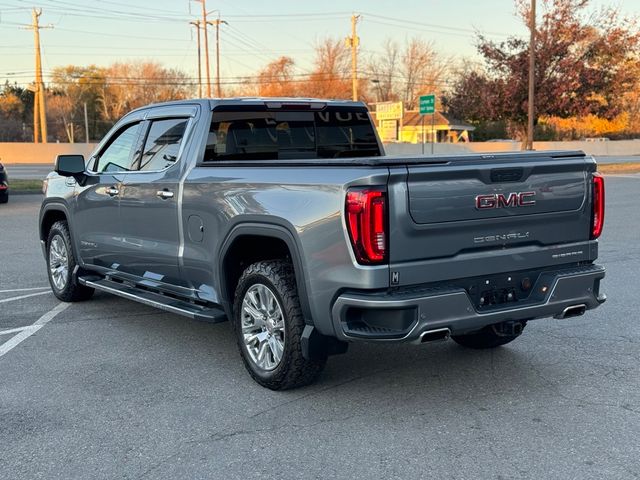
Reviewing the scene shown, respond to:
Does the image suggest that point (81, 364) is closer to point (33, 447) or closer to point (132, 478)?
point (33, 447)

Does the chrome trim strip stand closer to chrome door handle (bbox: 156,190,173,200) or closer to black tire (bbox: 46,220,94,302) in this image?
black tire (bbox: 46,220,94,302)

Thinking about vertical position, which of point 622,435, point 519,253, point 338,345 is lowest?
point 622,435

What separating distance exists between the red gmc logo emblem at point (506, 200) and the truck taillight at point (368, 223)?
0.65 m

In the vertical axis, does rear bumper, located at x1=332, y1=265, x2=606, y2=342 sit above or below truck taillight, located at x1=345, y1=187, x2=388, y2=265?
below

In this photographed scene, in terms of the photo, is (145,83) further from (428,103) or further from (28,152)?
(428,103)

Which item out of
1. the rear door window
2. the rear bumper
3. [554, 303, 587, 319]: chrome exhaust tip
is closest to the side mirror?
the rear door window

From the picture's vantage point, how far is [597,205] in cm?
478

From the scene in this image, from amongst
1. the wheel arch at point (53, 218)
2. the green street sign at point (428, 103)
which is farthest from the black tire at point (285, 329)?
the green street sign at point (428, 103)

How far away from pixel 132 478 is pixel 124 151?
3612 mm

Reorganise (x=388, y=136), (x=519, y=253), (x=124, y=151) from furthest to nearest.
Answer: (x=388, y=136), (x=124, y=151), (x=519, y=253)

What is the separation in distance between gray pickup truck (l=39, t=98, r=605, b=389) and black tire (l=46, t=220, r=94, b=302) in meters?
1.19

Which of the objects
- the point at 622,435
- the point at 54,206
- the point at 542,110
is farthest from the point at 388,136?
the point at 622,435

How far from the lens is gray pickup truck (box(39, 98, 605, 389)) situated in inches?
157

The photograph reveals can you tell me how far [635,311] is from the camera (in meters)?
6.71
